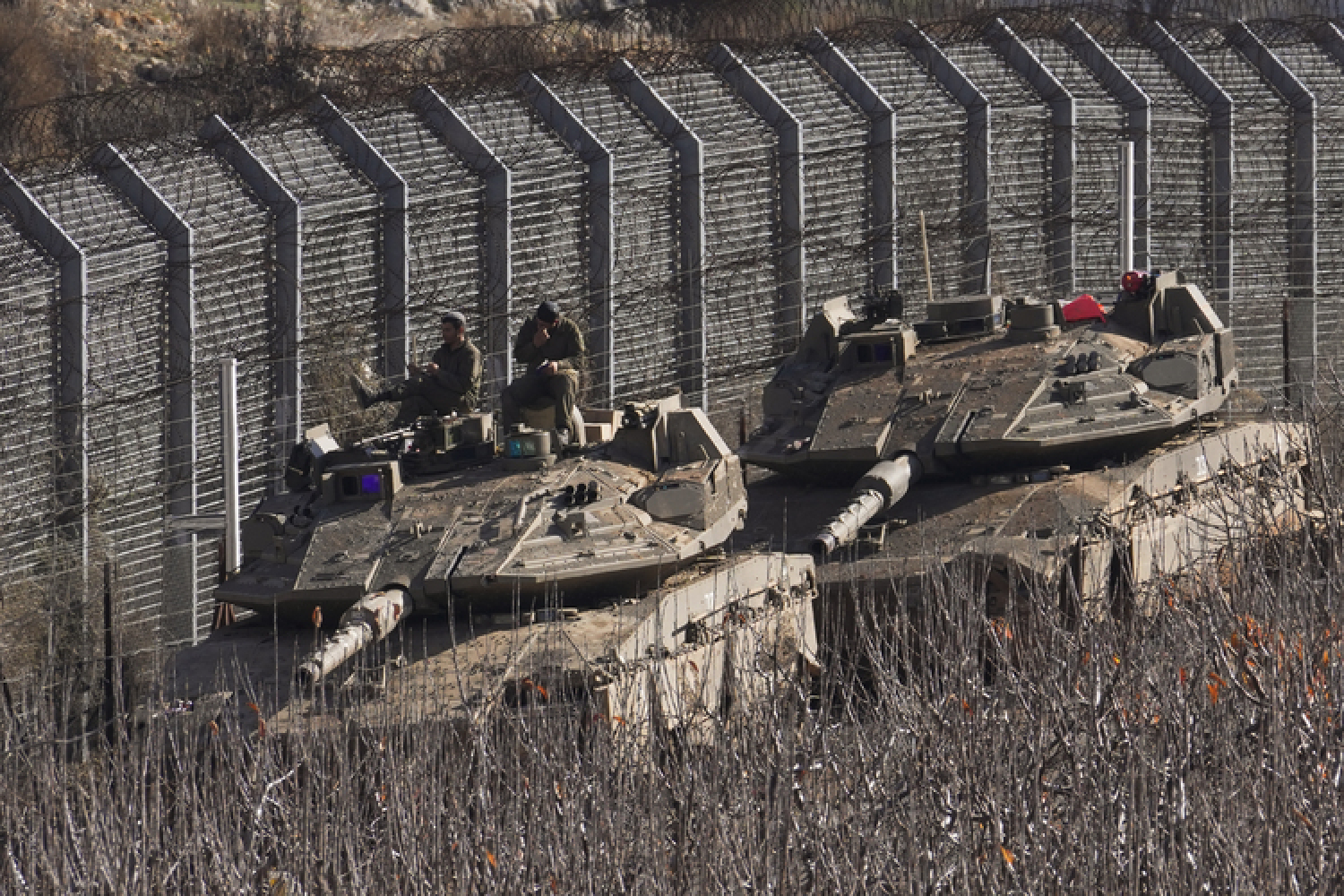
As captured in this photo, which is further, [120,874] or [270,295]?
[270,295]

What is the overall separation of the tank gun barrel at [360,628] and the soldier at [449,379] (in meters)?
4.23

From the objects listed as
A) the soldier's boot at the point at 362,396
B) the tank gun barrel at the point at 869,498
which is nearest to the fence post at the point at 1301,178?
the tank gun barrel at the point at 869,498

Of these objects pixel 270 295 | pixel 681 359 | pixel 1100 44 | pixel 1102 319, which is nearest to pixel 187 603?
pixel 270 295

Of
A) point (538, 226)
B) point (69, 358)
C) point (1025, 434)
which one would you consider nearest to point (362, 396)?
point (69, 358)

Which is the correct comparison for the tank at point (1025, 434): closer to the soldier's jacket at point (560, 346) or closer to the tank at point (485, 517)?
the tank at point (485, 517)

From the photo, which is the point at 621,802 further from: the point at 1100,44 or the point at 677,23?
the point at 677,23

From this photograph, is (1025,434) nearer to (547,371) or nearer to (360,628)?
(547,371)

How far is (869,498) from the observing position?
21.4m

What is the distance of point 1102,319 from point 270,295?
9.38 meters

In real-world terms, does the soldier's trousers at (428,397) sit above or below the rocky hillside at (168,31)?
below

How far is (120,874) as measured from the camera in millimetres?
11703

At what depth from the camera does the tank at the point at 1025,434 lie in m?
20.7

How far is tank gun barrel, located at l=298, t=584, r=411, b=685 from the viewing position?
54.0 feet

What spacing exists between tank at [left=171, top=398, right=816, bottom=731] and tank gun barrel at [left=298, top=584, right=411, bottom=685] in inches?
0.7
